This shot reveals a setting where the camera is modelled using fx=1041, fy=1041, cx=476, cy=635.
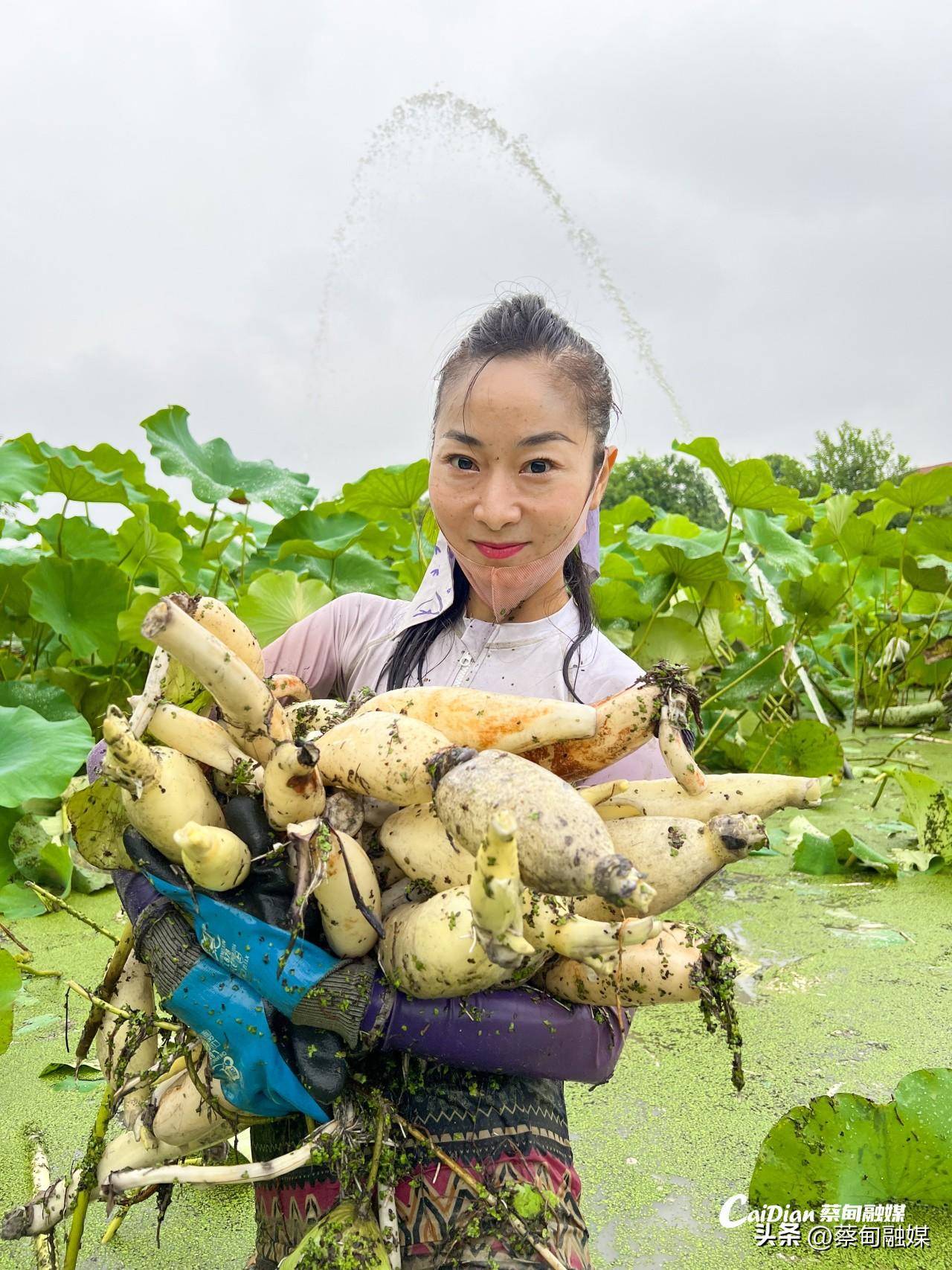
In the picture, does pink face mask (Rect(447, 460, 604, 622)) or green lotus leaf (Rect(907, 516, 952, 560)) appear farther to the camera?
green lotus leaf (Rect(907, 516, 952, 560))

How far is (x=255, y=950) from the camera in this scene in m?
0.83

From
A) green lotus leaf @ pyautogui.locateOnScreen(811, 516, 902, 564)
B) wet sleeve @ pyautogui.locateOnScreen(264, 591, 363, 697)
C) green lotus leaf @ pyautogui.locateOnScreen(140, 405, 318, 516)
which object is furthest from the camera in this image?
green lotus leaf @ pyautogui.locateOnScreen(811, 516, 902, 564)

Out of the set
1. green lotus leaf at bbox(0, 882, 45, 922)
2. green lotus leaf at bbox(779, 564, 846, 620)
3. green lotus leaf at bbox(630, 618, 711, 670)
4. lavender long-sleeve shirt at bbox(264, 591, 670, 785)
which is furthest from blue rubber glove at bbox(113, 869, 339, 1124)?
green lotus leaf at bbox(779, 564, 846, 620)

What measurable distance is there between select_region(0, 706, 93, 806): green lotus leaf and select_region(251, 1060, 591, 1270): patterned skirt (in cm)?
89

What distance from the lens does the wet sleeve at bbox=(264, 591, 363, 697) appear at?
131cm

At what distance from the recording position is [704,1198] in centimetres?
132

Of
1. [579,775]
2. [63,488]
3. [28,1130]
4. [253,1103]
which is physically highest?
[63,488]

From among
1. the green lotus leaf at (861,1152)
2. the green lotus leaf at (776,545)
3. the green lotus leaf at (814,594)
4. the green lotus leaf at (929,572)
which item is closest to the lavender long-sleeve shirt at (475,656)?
the green lotus leaf at (861,1152)

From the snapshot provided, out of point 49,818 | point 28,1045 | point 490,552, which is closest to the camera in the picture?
point 490,552

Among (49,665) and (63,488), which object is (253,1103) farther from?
(49,665)

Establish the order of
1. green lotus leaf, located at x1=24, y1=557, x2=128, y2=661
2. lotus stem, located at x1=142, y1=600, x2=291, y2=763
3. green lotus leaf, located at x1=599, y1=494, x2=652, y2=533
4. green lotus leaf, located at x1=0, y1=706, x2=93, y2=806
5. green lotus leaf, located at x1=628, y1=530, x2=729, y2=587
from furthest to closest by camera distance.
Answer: green lotus leaf, located at x1=599, y1=494, x2=652, y2=533 < green lotus leaf, located at x1=628, y1=530, x2=729, y2=587 < green lotus leaf, located at x1=24, y1=557, x2=128, y2=661 < green lotus leaf, located at x1=0, y1=706, x2=93, y2=806 < lotus stem, located at x1=142, y1=600, x2=291, y2=763

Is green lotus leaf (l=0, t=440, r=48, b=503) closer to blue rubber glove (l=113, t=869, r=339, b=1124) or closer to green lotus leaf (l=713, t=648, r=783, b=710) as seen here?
blue rubber glove (l=113, t=869, r=339, b=1124)

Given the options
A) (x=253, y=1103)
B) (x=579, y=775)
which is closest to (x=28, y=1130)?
(x=253, y=1103)

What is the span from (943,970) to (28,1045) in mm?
1636
